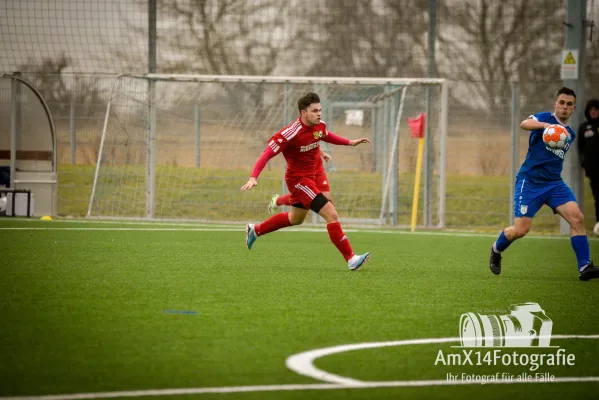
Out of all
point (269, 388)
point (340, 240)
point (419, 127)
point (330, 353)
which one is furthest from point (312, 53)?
point (269, 388)

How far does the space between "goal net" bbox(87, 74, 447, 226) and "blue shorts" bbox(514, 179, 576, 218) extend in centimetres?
894

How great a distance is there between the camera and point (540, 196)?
379 inches

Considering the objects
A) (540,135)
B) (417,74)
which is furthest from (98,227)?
(540,135)

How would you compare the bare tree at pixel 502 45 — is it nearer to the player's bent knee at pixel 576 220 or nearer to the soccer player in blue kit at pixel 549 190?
the soccer player in blue kit at pixel 549 190

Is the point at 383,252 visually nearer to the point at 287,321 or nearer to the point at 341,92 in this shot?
the point at 287,321

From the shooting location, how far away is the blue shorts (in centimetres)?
962

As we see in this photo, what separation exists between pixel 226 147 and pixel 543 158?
1044cm

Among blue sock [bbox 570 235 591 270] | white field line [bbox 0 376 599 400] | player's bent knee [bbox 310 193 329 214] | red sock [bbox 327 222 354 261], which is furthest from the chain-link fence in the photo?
white field line [bbox 0 376 599 400]

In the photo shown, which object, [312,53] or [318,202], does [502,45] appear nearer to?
[312,53]

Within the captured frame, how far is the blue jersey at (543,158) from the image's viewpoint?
9.55m

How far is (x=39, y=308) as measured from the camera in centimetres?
697

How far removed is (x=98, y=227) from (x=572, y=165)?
7.93 metres

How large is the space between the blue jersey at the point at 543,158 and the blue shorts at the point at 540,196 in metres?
0.06

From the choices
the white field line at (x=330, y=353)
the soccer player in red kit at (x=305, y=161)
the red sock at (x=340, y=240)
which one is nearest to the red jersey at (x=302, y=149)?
the soccer player in red kit at (x=305, y=161)
